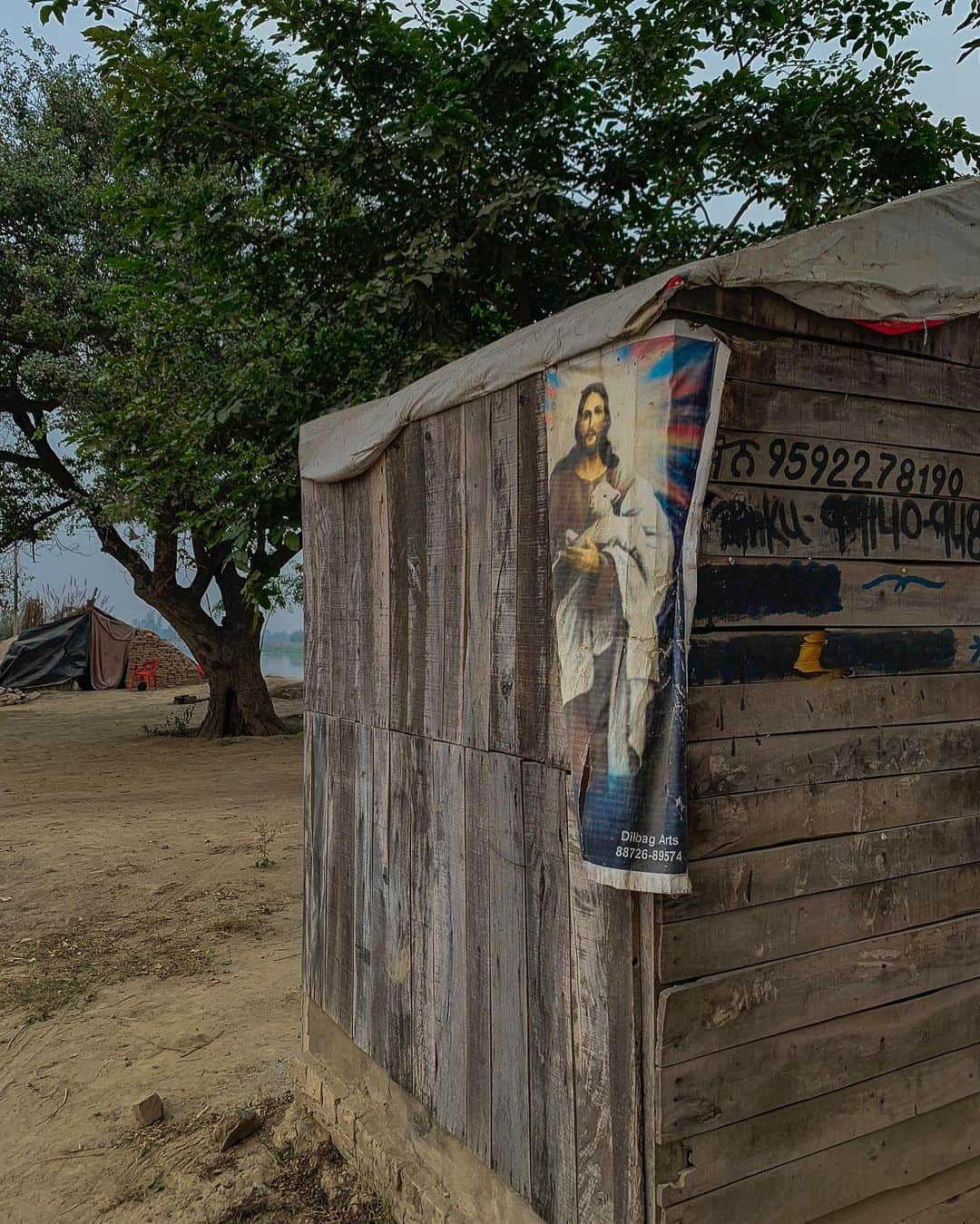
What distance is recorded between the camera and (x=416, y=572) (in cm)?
309

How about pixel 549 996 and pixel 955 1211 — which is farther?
pixel 955 1211

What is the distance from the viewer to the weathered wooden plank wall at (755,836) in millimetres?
2217

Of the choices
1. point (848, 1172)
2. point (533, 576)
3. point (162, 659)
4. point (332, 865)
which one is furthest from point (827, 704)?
point (162, 659)

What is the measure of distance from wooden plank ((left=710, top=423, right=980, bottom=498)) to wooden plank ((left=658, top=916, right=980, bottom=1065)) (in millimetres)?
1106

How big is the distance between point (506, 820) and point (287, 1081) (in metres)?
2.33

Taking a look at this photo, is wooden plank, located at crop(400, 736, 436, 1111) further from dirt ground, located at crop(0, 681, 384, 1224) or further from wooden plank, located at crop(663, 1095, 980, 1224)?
wooden plank, located at crop(663, 1095, 980, 1224)

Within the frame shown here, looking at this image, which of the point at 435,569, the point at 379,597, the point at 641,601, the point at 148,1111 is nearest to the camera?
the point at 641,601

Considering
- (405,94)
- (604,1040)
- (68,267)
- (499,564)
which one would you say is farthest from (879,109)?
(68,267)

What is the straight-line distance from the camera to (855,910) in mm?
2436

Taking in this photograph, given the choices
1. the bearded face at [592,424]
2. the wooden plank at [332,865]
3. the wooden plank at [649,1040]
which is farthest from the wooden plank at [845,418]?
the wooden plank at [332,865]

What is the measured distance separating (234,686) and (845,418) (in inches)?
548

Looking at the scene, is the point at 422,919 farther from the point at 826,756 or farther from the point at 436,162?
the point at 436,162

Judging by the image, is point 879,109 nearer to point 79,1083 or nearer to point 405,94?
point 405,94

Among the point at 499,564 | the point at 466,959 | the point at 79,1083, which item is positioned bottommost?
the point at 79,1083
